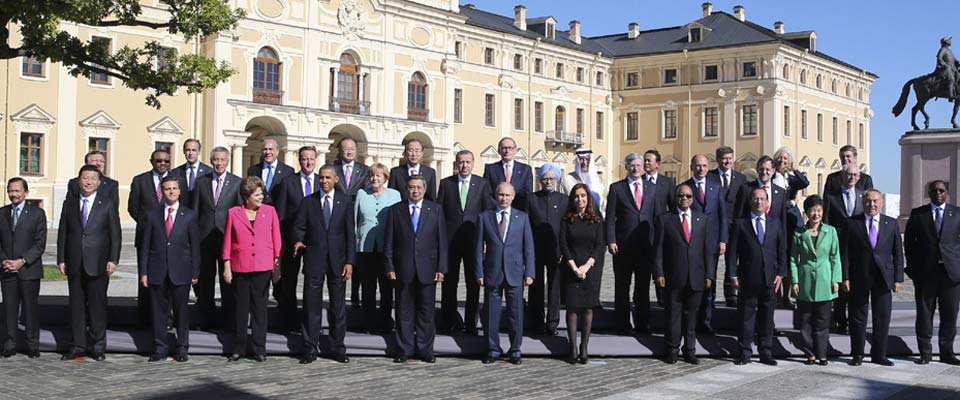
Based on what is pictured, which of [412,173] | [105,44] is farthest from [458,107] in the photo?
[412,173]

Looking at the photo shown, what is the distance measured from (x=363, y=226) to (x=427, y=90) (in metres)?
37.8

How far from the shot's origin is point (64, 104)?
36.0m

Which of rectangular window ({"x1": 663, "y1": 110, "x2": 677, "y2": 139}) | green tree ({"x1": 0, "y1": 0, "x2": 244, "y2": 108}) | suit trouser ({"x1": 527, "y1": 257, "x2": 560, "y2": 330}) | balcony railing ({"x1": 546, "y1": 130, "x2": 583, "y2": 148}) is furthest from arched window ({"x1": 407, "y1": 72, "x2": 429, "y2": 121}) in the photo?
suit trouser ({"x1": 527, "y1": 257, "x2": 560, "y2": 330})

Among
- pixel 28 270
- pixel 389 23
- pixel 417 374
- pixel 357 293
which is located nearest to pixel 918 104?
pixel 357 293

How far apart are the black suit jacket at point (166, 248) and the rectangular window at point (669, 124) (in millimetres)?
52305

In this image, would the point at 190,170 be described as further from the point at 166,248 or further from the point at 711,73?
the point at 711,73

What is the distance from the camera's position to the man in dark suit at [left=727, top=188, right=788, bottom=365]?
1009cm

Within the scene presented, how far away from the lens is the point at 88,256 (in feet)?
32.0

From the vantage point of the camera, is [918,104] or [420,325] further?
[918,104]

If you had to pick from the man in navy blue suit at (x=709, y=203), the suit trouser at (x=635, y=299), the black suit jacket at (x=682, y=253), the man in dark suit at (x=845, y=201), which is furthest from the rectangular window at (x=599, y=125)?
the black suit jacket at (x=682, y=253)

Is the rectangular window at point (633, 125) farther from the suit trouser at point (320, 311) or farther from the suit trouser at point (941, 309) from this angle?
the suit trouser at point (320, 311)

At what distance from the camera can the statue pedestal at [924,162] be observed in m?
24.5

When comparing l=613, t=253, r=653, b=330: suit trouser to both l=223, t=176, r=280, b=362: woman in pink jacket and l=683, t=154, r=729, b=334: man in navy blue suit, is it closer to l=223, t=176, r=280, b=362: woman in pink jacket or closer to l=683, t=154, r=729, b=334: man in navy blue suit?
l=683, t=154, r=729, b=334: man in navy blue suit

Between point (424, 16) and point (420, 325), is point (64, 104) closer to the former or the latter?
point (424, 16)
